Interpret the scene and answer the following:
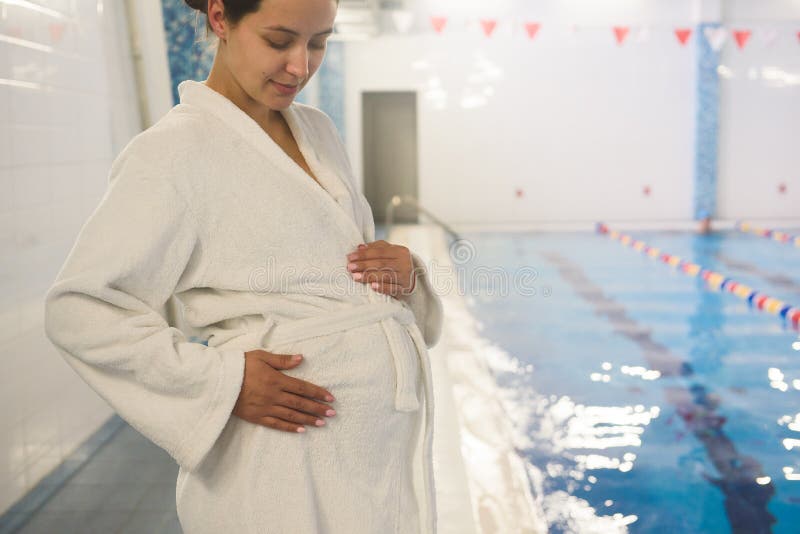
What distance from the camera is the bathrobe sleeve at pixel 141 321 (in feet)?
3.40

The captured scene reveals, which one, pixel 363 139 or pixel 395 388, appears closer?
pixel 395 388

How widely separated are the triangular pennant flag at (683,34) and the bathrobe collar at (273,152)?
1265cm

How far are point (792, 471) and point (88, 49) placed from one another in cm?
361

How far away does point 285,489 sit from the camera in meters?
1.14

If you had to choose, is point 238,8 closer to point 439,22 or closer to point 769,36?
point 439,22

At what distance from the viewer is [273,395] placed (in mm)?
1109

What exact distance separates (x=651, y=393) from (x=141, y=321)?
4058 mm

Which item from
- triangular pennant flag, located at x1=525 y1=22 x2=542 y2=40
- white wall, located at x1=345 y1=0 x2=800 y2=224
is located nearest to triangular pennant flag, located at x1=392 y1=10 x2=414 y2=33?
white wall, located at x1=345 y1=0 x2=800 y2=224

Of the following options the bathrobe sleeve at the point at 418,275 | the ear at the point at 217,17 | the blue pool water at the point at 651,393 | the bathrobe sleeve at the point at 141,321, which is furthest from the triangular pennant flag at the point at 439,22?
the bathrobe sleeve at the point at 141,321

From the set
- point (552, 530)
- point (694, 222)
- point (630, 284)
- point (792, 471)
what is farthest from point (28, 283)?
point (694, 222)

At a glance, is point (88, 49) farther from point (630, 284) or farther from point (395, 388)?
point (630, 284)

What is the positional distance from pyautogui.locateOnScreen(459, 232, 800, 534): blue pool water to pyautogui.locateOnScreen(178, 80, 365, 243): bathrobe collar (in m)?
2.05

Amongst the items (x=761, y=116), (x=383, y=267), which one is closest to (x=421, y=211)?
(x=761, y=116)

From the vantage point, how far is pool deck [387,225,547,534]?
283 centimetres
